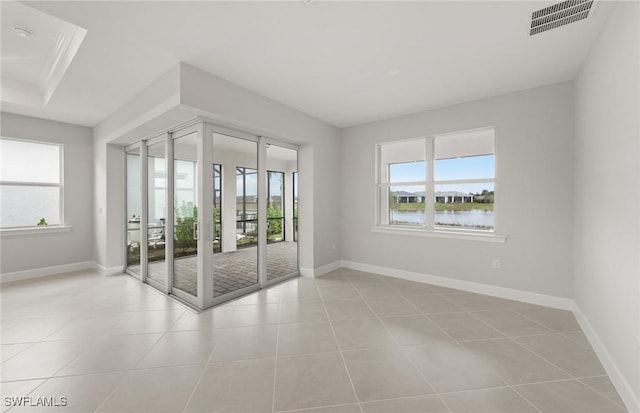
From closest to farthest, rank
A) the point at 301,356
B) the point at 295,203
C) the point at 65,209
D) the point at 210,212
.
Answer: the point at 301,356
the point at 210,212
the point at 295,203
the point at 65,209

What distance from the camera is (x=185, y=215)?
367 cm

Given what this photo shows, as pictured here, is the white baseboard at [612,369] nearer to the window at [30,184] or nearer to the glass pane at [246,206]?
the glass pane at [246,206]

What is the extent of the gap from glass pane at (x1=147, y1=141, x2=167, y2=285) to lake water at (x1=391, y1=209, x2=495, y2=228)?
4082mm

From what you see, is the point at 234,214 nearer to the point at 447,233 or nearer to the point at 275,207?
the point at 275,207

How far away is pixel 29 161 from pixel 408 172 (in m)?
6.89

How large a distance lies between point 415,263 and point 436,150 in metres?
1.98

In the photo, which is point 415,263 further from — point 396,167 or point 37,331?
point 37,331

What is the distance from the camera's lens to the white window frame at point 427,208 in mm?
3811

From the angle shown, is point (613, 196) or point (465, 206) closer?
point (613, 196)

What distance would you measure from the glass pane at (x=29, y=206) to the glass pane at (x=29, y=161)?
181 millimetres

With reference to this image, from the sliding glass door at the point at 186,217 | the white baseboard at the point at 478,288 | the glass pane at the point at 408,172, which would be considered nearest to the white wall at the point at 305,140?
the sliding glass door at the point at 186,217

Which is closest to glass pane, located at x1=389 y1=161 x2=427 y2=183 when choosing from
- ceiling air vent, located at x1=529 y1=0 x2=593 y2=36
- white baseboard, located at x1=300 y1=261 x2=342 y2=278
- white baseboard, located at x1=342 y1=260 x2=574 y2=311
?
white baseboard, located at x1=342 y1=260 x2=574 y2=311

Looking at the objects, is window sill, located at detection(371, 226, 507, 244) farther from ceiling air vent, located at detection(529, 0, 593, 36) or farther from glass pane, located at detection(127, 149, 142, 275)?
glass pane, located at detection(127, 149, 142, 275)

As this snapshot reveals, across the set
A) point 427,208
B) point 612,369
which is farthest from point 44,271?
point 612,369
